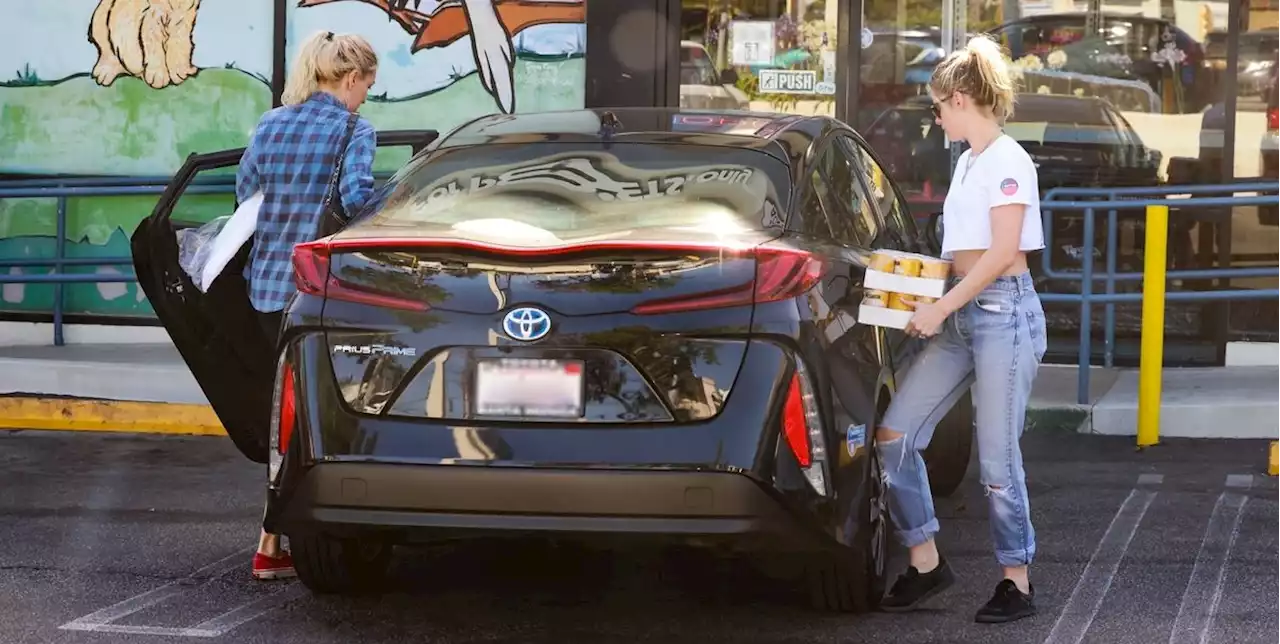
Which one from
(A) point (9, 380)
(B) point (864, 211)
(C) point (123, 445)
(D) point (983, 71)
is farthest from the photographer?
(A) point (9, 380)

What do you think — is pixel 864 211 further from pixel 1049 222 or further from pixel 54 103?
pixel 54 103

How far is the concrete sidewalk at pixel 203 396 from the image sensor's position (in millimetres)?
8992

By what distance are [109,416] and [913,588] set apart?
16.7 ft

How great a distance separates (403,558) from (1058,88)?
5.88 m

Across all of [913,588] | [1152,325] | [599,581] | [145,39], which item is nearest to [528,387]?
[599,581]

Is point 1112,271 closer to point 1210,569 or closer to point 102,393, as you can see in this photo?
point 1210,569

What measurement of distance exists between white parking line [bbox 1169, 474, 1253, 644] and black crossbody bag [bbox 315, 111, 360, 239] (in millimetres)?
2808

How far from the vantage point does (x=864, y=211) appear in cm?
626

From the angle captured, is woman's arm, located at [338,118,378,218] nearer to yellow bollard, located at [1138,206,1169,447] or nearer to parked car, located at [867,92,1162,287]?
yellow bollard, located at [1138,206,1169,447]

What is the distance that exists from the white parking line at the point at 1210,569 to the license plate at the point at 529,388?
1.86 metres

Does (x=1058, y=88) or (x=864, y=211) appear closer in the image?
(x=864, y=211)

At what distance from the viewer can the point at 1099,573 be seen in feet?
20.5

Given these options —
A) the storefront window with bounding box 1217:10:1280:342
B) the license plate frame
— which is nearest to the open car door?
the license plate frame

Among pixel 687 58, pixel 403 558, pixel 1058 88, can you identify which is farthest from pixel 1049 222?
pixel 403 558
